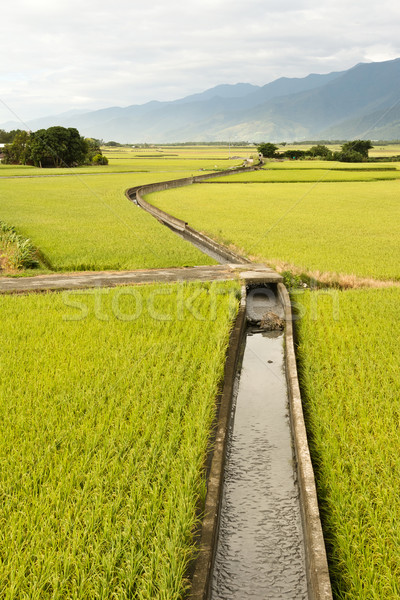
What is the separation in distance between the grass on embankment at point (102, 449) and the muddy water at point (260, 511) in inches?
19.3

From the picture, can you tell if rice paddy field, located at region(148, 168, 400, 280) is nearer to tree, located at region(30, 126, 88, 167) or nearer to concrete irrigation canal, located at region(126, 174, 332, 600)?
concrete irrigation canal, located at region(126, 174, 332, 600)

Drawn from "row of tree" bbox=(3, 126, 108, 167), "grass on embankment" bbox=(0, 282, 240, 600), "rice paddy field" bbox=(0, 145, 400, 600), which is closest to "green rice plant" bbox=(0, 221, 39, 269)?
"rice paddy field" bbox=(0, 145, 400, 600)

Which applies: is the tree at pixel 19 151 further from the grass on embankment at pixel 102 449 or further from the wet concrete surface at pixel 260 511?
the wet concrete surface at pixel 260 511

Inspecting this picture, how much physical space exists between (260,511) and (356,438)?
105cm

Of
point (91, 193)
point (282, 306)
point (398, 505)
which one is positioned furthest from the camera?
point (91, 193)

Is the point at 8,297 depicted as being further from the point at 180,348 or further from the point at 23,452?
the point at 23,452

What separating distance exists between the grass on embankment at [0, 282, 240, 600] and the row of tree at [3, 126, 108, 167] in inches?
2052

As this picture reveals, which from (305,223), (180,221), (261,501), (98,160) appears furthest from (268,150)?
(261,501)

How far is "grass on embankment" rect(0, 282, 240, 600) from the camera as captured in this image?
2.72 meters

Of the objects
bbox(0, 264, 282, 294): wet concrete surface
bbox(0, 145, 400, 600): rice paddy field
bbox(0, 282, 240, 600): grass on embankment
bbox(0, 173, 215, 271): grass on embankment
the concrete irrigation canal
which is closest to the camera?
bbox(0, 282, 240, 600): grass on embankment

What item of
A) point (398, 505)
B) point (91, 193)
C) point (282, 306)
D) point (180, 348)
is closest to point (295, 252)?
point (282, 306)

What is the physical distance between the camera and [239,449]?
4824 millimetres

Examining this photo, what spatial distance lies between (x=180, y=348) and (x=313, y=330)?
2.29 m

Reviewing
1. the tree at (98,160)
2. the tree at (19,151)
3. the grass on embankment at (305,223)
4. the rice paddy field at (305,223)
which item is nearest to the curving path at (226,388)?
the rice paddy field at (305,223)
